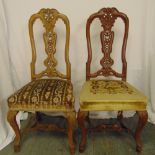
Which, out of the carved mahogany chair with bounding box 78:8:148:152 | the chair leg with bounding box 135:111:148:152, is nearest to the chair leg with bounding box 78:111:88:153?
the carved mahogany chair with bounding box 78:8:148:152

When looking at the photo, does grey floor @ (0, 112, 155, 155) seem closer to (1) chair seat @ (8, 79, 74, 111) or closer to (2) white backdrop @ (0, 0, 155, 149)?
(2) white backdrop @ (0, 0, 155, 149)

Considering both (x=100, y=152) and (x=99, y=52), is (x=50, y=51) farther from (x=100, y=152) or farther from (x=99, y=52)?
(x=100, y=152)

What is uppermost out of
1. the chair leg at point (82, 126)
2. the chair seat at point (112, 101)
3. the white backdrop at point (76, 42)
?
the white backdrop at point (76, 42)

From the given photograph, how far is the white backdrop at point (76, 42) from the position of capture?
2.28 metres

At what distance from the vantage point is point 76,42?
7.92 feet

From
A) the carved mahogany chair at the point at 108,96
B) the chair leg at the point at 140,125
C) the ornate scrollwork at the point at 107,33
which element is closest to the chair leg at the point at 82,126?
the carved mahogany chair at the point at 108,96

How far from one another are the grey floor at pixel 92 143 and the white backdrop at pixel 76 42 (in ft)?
0.63

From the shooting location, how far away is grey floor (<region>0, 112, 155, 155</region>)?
6.55 ft

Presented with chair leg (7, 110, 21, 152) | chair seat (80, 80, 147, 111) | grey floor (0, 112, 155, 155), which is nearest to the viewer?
chair seat (80, 80, 147, 111)

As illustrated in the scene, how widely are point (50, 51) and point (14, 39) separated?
0.49 meters

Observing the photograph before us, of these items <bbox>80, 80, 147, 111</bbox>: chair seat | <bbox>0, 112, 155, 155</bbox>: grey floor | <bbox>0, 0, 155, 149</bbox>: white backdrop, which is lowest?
<bbox>0, 112, 155, 155</bbox>: grey floor

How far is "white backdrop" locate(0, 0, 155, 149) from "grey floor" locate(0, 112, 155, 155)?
193 millimetres

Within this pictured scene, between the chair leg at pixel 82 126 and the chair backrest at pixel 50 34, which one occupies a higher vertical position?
the chair backrest at pixel 50 34

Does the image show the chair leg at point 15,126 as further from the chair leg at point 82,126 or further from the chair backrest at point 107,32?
the chair backrest at point 107,32
